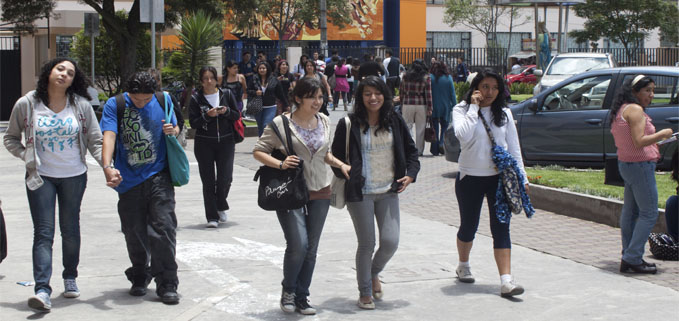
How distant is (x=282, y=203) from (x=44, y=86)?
1.89 meters

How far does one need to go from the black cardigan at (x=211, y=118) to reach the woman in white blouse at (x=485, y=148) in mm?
3308

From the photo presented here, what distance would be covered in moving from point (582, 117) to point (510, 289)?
6.21m

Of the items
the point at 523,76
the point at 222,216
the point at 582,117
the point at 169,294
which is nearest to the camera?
the point at 169,294

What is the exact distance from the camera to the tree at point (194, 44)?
75.4 feet

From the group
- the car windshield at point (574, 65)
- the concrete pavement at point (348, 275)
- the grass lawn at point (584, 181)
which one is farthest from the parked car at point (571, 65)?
the concrete pavement at point (348, 275)

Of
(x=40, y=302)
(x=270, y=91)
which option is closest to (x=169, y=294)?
(x=40, y=302)

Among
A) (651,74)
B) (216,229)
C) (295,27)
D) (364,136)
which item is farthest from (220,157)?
(295,27)

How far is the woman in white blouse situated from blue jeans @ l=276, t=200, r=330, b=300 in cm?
120

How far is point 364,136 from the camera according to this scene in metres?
6.15

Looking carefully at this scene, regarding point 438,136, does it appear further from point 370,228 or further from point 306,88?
point 306,88

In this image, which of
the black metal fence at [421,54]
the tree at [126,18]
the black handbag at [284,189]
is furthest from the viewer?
the black metal fence at [421,54]

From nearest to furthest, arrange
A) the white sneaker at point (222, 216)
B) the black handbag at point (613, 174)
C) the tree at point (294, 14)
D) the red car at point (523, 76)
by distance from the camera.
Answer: the black handbag at point (613, 174), the white sneaker at point (222, 216), the red car at point (523, 76), the tree at point (294, 14)

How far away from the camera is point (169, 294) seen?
624 centimetres

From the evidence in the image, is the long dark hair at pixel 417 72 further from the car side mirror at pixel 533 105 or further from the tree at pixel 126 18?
the tree at pixel 126 18
